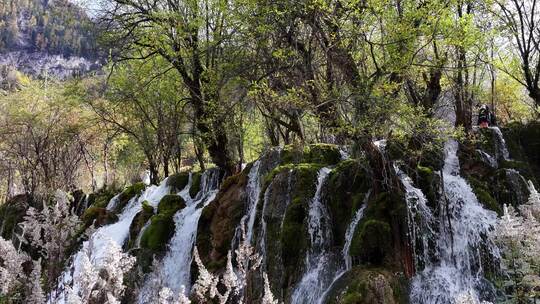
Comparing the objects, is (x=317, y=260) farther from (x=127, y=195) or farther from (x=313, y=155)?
(x=127, y=195)

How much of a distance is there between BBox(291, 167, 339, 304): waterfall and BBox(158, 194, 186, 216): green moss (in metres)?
5.66

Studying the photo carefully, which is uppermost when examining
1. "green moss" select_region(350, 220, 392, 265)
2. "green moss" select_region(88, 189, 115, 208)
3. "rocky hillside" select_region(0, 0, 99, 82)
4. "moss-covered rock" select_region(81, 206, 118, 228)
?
"rocky hillside" select_region(0, 0, 99, 82)

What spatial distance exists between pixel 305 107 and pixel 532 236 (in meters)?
5.59

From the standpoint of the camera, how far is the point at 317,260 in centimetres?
966

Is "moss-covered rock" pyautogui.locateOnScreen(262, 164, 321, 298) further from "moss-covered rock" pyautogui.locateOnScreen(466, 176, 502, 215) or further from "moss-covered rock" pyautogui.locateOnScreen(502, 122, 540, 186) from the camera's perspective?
"moss-covered rock" pyautogui.locateOnScreen(502, 122, 540, 186)

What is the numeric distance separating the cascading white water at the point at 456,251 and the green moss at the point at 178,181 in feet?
33.8

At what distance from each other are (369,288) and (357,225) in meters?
1.86

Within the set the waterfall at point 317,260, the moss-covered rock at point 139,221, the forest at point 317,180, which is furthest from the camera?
the moss-covered rock at point 139,221

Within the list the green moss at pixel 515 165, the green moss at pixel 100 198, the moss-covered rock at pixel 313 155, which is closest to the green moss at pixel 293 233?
the moss-covered rock at pixel 313 155

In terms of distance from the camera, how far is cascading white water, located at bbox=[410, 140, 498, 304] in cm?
→ 852

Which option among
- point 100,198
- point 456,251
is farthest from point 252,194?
point 100,198

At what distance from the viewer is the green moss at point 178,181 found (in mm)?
17619

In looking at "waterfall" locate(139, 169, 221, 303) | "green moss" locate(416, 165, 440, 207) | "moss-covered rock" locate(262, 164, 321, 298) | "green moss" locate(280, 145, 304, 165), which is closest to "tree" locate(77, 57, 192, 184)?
"waterfall" locate(139, 169, 221, 303)

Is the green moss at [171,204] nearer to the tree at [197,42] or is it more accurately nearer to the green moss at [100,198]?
the tree at [197,42]
